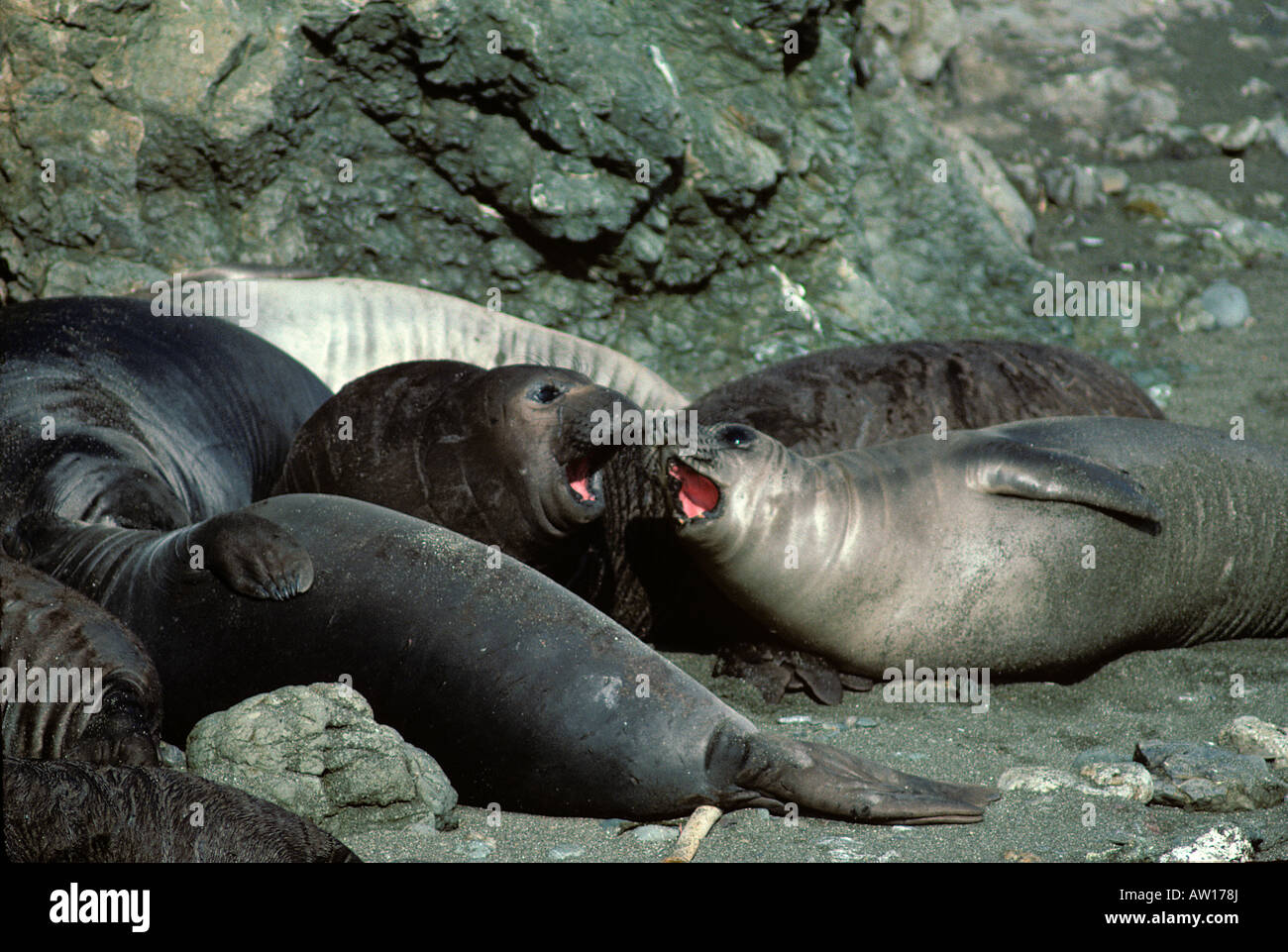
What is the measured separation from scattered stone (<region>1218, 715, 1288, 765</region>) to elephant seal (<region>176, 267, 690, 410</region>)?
261cm

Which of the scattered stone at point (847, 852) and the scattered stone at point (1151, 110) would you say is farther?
the scattered stone at point (1151, 110)

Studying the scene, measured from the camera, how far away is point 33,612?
3.20 meters

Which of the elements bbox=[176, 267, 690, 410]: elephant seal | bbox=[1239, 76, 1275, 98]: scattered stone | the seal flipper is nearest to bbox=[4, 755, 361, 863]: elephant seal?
the seal flipper

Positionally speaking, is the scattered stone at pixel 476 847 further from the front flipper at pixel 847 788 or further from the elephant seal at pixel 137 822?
the front flipper at pixel 847 788

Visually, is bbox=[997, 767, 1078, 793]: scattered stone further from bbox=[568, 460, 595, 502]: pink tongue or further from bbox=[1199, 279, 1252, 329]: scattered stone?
bbox=[1199, 279, 1252, 329]: scattered stone

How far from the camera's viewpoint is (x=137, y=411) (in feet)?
15.3

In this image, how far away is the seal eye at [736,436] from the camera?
415 centimetres

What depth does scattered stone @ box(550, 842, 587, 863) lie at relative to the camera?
299 cm

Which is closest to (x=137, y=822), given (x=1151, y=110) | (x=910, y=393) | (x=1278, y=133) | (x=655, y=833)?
(x=655, y=833)

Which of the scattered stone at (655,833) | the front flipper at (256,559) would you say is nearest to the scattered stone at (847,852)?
the scattered stone at (655,833)

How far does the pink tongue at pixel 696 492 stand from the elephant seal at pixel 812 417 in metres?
0.12

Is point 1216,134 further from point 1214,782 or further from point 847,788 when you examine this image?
point 847,788

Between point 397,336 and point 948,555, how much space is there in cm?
261

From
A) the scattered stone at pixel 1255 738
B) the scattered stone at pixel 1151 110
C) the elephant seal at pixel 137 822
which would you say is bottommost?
the scattered stone at pixel 1255 738
